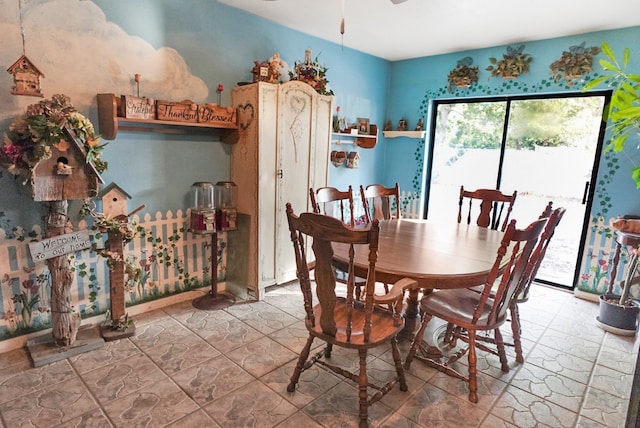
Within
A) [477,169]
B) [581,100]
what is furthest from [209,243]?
[581,100]

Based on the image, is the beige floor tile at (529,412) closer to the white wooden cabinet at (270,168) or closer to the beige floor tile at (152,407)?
the beige floor tile at (152,407)

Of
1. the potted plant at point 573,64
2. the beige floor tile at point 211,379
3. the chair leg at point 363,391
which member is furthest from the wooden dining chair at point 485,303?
the potted plant at point 573,64

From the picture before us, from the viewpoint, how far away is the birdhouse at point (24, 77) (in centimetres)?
220

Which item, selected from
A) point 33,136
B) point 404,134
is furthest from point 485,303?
point 404,134

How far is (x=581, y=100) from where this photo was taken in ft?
12.3

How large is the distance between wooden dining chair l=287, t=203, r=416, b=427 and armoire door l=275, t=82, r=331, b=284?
149cm

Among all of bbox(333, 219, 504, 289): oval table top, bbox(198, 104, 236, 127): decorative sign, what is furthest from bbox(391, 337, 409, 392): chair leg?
bbox(198, 104, 236, 127): decorative sign

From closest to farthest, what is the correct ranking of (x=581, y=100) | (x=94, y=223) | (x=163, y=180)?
(x=94, y=223)
(x=163, y=180)
(x=581, y=100)

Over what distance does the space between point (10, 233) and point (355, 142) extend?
3.45m

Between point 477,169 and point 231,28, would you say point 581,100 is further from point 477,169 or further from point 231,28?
point 231,28

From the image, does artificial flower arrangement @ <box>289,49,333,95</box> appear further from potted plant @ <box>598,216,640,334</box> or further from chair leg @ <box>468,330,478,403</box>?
potted plant @ <box>598,216,640,334</box>

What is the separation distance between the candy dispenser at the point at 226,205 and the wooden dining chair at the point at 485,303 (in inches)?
68.1

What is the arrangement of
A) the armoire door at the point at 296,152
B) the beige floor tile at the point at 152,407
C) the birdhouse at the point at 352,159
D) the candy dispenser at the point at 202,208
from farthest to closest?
1. the birdhouse at the point at 352,159
2. the armoire door at the point at 296,152
3. the candy dispenser at the point at 202,208
4. the beige floor tile at the point at 152,407

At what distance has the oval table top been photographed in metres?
1.96
